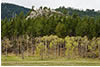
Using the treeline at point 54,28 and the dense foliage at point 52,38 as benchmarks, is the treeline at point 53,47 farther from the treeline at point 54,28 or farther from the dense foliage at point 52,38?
the treeline at point 54,28

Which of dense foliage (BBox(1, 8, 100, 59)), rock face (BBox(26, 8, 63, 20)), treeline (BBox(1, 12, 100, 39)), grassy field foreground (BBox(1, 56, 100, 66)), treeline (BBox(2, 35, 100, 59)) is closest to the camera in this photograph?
grassy field foreground (BBox(1, 56, 100, 66))

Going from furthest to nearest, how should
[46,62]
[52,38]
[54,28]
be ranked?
[54,28] < [52,38] < [46,62]

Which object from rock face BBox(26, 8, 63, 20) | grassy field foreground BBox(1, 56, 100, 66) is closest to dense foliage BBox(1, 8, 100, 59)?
grassy field foreground BBox(1, 56, 100, 66)

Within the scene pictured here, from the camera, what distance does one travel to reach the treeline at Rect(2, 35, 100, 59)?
6669 cm

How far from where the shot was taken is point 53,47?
233 ft

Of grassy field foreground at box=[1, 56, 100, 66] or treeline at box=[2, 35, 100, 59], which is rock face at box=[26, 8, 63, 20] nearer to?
treeline at box=[2, 35, 100, 59]

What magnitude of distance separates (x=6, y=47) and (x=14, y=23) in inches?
572

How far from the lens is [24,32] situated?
78812 mm

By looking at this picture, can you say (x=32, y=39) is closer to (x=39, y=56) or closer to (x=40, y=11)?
(x=39, y=56)

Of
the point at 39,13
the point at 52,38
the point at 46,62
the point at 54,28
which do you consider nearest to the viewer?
the point at 46,62

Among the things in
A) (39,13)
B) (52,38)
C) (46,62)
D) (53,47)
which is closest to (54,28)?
(52,38)

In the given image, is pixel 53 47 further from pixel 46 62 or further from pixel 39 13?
pixel 39 13

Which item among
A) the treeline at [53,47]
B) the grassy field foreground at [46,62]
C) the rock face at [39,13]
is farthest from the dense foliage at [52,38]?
the rock face at [39,13]

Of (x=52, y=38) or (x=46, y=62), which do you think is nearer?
(x=46, y=62)
